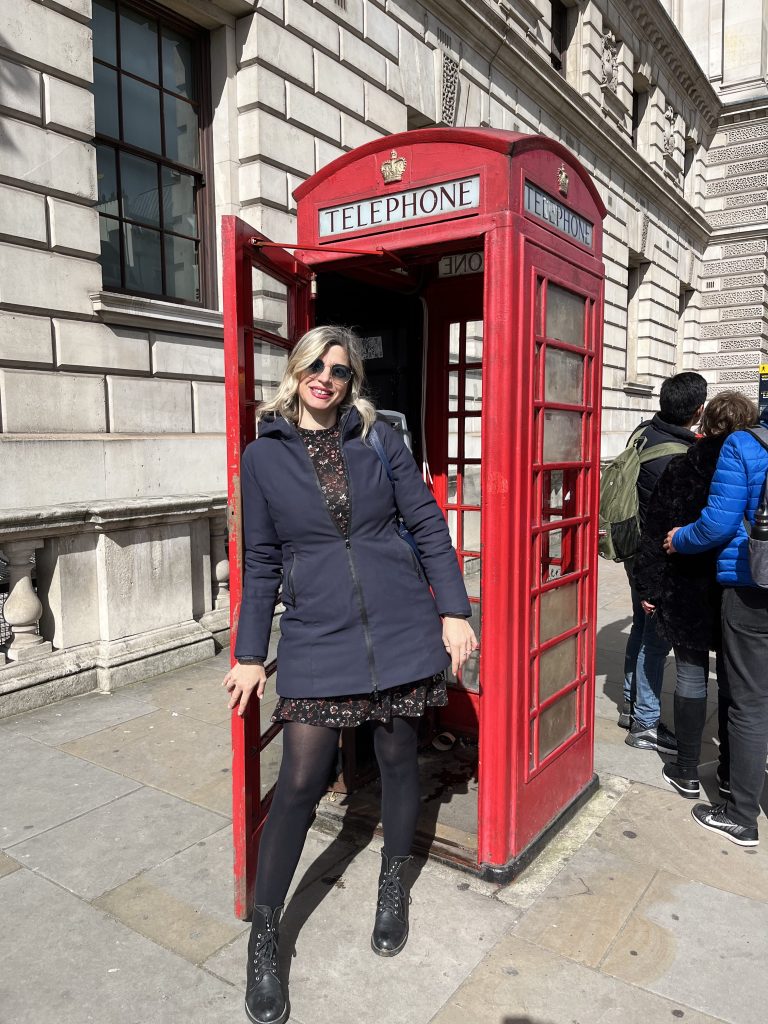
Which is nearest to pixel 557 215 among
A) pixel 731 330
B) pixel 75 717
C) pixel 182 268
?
pixel 75 717

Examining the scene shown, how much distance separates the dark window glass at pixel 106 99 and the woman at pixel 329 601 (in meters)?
5.44

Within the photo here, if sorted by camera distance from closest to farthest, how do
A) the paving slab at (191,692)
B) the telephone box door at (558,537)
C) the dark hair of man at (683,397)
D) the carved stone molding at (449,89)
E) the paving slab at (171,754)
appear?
the telephone box door at (558,537)
the paving slab at (171,754)
the dark hair of man at (683,397)
the paving slab at (191,692)
the carved stone molding at (449,89)

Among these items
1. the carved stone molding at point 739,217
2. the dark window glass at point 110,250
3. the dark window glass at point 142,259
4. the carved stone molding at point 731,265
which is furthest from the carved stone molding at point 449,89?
the carved stone molding at point 739,217

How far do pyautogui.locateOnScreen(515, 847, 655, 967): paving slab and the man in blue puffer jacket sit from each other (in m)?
0.57

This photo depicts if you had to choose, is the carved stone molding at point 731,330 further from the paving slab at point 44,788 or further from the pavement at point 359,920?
the paving slab at point 44,788

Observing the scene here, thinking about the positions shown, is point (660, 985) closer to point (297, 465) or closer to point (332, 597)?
point (332, 597)

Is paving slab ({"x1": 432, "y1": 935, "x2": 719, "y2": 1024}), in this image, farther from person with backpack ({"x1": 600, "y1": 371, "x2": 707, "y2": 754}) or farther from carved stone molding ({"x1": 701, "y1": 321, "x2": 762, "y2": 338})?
carved stone molding ({"x1": 701, "y1": 321, "x2": 762, "y2": 338})

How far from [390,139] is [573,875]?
2917 mm

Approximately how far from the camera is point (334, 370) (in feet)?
7.75

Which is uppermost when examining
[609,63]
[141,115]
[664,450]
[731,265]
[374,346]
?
[609,63]

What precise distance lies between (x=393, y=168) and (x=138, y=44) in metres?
5.31

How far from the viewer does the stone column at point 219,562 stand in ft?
20.9

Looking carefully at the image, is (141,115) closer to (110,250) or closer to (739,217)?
(110,250)

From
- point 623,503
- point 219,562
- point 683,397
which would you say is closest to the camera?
point 683,397
